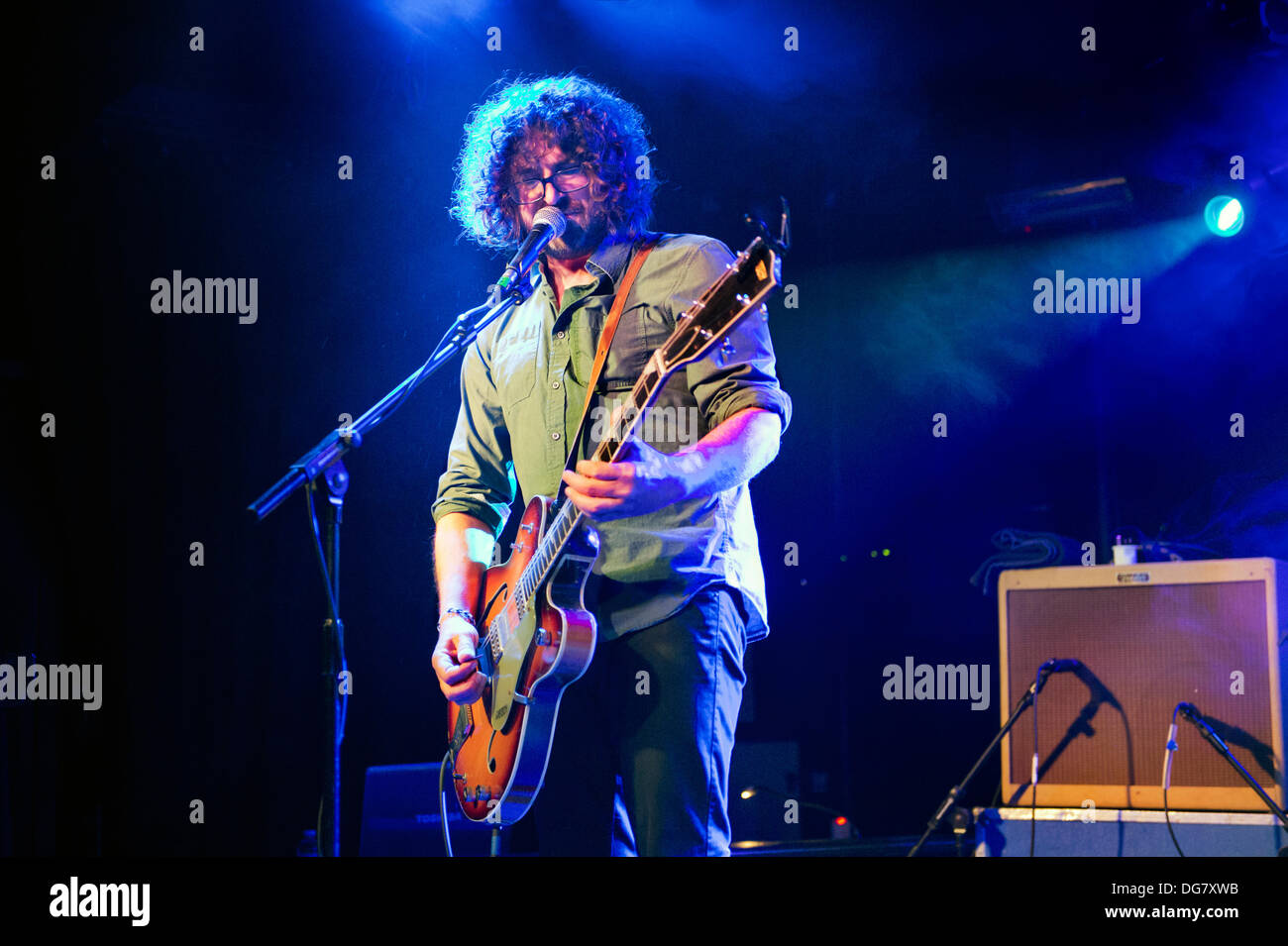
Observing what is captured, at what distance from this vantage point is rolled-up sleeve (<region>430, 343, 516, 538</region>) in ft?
7.88

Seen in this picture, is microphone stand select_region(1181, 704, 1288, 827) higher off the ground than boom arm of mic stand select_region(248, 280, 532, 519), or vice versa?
boom arm of mic stand select_region(248, 280, 532, 519)

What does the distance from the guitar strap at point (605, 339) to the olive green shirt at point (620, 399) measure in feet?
0.05

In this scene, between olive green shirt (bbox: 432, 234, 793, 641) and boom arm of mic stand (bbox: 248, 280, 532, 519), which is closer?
olive green shirt (bbox: 432, 234, 793, 641)

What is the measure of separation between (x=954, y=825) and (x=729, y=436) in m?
1.90

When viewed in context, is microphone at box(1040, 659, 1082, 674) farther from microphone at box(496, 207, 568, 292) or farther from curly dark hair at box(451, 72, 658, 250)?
microphone at box(496, 207, 568, 292)

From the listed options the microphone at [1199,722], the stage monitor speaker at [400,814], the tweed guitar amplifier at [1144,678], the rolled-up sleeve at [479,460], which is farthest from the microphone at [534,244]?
the microphone at [1199,722]

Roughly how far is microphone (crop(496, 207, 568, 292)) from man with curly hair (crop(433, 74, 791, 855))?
0.04 metres

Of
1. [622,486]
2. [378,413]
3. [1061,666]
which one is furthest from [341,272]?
[1061,666]

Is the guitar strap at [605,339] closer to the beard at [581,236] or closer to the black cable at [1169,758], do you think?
the beard at [581,236]

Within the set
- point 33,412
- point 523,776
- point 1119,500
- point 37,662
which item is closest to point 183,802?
point 37,662

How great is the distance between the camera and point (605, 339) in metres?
2.06

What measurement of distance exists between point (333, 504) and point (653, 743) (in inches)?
37.8

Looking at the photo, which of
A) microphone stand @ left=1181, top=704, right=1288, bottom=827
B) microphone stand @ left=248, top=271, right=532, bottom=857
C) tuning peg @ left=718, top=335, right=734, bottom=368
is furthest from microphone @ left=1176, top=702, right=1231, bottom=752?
microphone stand @ left=248, top=271, right=532, bottom=857

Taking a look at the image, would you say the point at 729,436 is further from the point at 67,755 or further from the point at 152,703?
the point at 67,755
